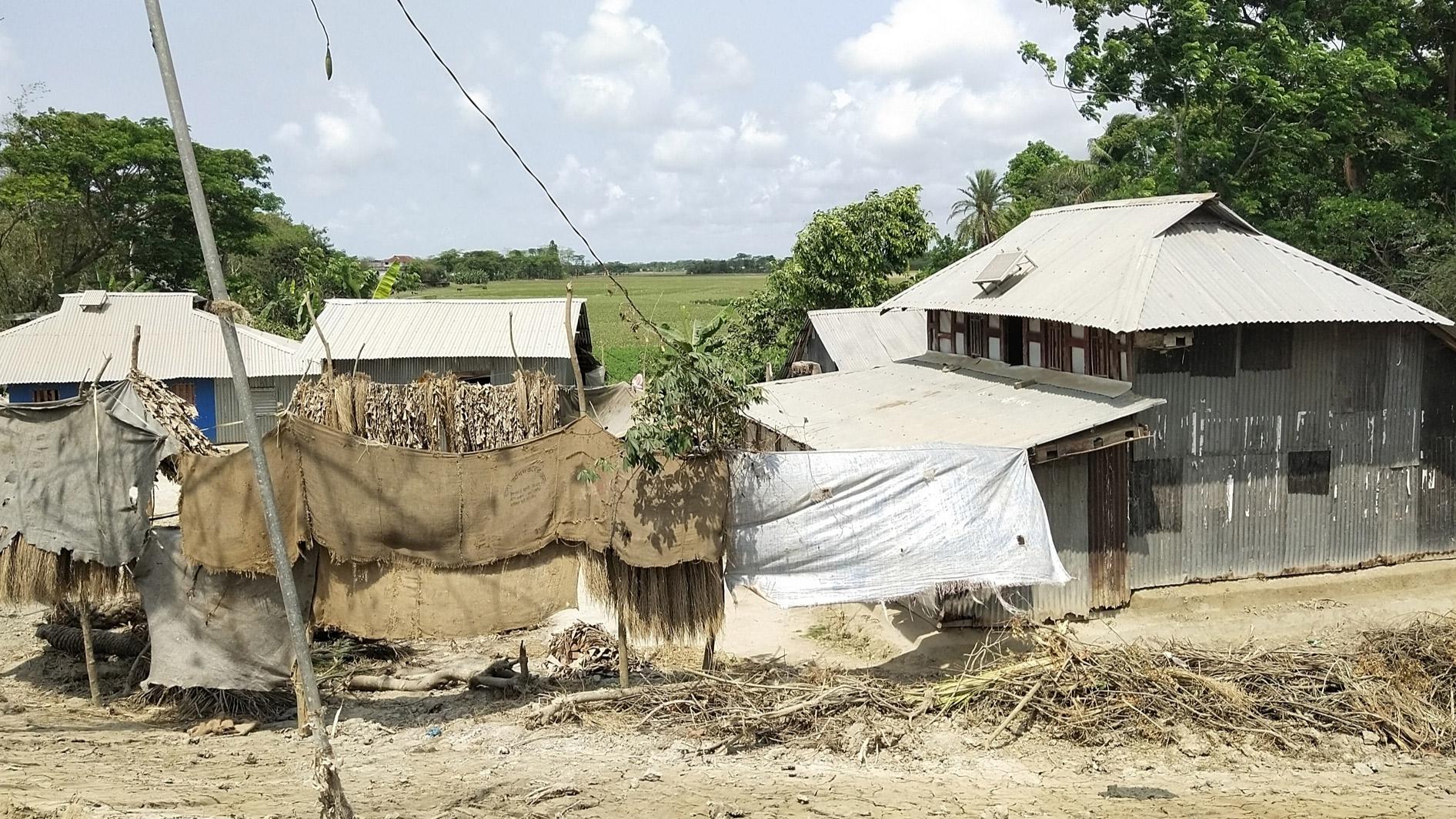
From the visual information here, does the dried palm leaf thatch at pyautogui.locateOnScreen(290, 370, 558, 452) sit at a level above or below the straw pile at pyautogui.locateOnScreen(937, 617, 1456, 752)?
above

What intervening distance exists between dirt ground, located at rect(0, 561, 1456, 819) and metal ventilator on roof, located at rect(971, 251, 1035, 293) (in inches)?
336

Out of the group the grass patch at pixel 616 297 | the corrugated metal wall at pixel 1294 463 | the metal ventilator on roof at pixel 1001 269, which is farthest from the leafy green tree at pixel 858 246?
the corrugated metal wall at pixel 1294 463

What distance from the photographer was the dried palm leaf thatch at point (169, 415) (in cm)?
809

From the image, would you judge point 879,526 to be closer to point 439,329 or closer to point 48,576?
point 48,576

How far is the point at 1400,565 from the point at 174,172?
33.9 m

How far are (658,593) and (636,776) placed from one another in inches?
58.5

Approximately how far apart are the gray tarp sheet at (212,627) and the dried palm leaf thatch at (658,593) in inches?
96.9

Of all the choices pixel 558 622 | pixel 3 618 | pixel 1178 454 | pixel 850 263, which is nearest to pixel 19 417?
pixel 3 618

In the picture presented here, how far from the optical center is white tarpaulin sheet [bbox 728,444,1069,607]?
26.0 ft

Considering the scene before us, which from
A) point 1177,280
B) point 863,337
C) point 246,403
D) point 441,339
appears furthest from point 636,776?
point 441,339

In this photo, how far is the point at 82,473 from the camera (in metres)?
8.22

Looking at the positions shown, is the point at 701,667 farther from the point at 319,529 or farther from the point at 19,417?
the point at 19,417

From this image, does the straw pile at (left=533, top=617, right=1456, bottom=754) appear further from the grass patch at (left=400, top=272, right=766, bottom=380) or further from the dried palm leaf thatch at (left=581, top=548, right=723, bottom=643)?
the grass patch at (left=400, top=272, right=766, bottom=380)

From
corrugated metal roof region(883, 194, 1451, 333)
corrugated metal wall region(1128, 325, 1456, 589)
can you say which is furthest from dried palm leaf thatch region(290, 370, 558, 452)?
corrugated metal wall region(1128, 325, 1456, 589)
